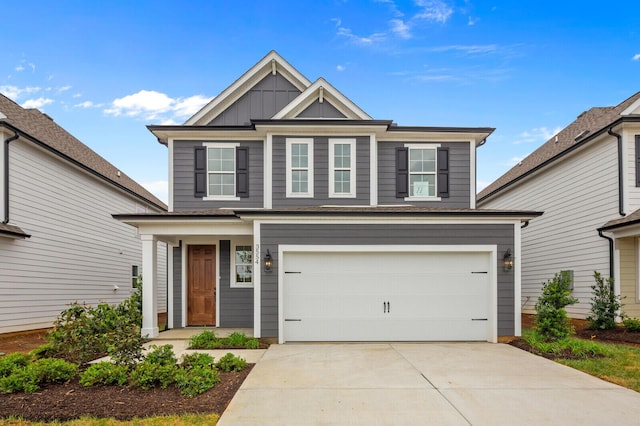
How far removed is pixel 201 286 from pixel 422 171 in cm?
719

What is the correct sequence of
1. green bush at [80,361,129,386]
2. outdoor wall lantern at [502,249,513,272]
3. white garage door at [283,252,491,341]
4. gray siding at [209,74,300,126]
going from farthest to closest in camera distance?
gray siding at [209,74,300,126] < white garage door at [283,252,491,341] < outdoor wall lantern at [502,249,513,272] < green bush at [80,361,129,386]

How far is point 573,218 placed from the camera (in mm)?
13055

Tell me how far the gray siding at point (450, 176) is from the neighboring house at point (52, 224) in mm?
9864

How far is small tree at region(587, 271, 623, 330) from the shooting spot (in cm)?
1074

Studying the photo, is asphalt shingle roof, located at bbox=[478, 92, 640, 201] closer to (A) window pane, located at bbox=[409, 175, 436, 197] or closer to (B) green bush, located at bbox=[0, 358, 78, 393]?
(A) window pane, located at bbox=[409, 175, 436, 197]

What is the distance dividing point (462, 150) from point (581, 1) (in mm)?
7490

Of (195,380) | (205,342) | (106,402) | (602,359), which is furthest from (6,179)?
(602,359)

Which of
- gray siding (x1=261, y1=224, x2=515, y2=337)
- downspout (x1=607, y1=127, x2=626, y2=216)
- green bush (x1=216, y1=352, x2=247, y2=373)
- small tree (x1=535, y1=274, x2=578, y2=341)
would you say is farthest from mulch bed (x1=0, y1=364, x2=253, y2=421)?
downspout (x1=607, y1=127, x2=626, y2=216)

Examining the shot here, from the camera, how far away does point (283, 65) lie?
490 inches

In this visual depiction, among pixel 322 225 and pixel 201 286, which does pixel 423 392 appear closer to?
pixel 322 225

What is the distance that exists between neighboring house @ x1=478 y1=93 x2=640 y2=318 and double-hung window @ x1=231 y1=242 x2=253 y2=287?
993cm

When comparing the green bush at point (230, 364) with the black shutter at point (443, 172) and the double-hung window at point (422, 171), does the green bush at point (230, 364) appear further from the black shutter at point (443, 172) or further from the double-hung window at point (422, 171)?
the black shutter at point (443, 172)

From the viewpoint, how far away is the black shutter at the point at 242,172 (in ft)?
38.5

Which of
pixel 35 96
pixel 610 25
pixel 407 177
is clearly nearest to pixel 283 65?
pixel 407 177
